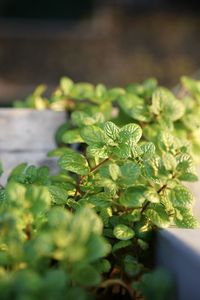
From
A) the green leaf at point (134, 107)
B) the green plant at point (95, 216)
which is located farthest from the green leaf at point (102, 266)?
the green leaf at point (134, 107)

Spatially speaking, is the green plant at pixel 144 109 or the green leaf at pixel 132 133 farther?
the green plant at pixel 144 109

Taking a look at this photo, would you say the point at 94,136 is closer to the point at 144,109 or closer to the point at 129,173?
the point at 129,173

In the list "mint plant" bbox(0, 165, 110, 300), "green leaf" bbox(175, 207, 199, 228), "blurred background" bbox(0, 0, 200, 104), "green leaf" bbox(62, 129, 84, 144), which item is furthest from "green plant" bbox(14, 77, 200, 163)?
"blurred background" bbox(0, 0, 200, 104)

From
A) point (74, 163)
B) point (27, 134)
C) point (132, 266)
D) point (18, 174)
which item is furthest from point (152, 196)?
point (27, 134)

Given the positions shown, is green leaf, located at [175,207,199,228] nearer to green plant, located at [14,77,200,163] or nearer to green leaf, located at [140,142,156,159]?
green leaf, located at [140,142,156,159]

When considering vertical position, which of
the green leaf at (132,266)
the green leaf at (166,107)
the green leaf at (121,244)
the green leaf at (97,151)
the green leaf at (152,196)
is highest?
the green leaf at (166,107)

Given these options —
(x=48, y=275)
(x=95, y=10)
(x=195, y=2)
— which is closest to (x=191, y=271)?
(x=48, y=275)

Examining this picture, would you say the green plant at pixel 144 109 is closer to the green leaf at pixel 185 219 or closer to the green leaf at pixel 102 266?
the green leaf at pixel 185 219
